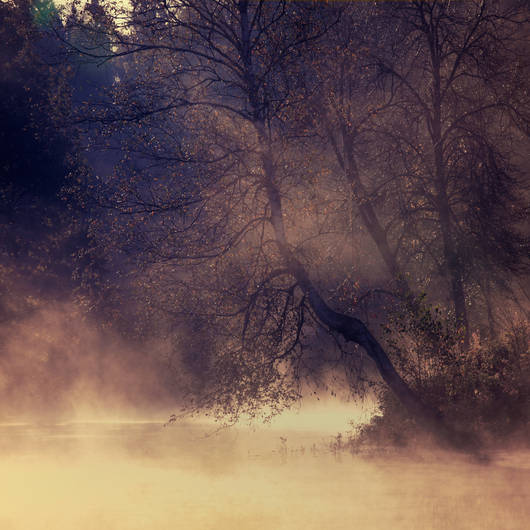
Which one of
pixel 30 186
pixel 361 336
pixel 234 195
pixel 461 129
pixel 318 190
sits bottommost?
pixel 361 336

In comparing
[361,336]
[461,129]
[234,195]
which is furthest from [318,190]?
[361,336]

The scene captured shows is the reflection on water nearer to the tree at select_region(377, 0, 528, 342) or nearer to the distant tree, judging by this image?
the tree at select_region(377, 0, 528, 342)

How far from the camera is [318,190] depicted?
76.1 ft

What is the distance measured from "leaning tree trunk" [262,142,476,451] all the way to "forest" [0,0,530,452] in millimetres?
48

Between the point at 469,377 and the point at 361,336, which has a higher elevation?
the point at 361,336

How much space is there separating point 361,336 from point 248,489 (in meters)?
5.51

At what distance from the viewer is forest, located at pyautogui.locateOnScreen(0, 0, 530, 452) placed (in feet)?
61.2

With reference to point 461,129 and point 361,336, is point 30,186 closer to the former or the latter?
point 461,129

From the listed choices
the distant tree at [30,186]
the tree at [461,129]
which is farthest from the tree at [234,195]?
the distant tree at [30,186]

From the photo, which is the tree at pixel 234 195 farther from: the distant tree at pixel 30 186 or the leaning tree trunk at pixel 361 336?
the distant tree at pixel 30 186

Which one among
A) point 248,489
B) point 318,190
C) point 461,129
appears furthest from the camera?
point 318,190

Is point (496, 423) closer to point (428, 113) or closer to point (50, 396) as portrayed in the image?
point (428, 113)

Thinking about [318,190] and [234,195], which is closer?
[234,195]

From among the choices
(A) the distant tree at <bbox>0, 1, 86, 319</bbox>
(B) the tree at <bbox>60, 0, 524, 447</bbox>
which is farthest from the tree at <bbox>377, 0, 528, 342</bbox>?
(A) the distant tree at <bbox>0, 1, 86, 319</bbox>
